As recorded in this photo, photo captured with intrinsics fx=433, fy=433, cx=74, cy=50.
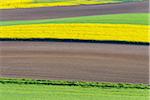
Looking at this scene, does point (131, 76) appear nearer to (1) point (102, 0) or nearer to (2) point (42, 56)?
(2) point (42, 56)

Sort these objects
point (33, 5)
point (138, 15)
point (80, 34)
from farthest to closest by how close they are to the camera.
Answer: point (33, 5) → point (138, 15) → point (80, 34)

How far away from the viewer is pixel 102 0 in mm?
46438

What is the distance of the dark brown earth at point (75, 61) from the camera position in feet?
56.7

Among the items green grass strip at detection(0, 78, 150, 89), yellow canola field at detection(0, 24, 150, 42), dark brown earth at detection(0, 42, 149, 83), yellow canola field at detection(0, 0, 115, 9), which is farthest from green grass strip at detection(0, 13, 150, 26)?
green grass strip at detection(0, 78, 150, 89)

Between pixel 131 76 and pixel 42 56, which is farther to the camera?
pixel 42 56

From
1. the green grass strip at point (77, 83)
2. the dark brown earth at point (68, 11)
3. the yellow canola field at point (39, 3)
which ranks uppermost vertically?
the yellow canola field at point (39, 3)

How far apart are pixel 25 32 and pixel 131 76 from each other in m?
11.5

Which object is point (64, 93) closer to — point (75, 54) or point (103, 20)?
point (75, 54)

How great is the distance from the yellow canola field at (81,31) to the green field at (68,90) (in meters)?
9.57

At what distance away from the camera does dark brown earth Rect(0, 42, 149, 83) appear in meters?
17.3

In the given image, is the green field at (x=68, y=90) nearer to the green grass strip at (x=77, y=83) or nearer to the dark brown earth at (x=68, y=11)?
the green grass strip at (x=77, y=83)

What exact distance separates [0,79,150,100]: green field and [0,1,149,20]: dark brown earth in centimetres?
1996

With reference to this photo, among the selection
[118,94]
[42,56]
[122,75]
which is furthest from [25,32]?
[118,94]

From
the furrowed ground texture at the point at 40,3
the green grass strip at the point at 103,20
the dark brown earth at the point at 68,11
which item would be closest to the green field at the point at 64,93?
the green grass strip at the point at 103,20
